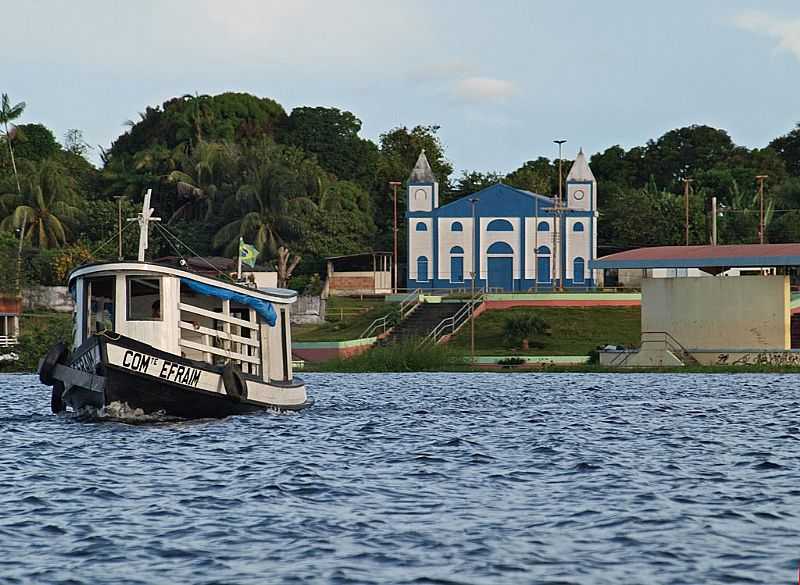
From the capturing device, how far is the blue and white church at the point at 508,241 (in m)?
103

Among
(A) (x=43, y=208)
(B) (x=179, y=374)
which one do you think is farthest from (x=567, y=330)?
(B) (x=179, y=374)

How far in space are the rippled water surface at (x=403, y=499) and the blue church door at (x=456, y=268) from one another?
6527cm

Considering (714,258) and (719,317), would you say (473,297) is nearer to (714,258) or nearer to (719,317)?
(714,258)

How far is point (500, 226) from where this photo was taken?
104 metres

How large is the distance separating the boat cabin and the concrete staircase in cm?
3886

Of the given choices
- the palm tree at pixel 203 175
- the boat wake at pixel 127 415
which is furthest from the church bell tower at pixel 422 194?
the boat wake at pixel 127 415

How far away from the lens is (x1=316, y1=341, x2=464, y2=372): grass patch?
6675cm

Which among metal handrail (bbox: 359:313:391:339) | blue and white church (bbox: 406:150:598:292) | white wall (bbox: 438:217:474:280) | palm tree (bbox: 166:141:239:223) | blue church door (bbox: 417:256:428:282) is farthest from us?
palm tree (bbox: 166:141:239:223)

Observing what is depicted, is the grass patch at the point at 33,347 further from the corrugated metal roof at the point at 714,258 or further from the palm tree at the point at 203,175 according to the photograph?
the palm tree at the point at 203,175

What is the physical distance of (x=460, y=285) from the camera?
103 metres

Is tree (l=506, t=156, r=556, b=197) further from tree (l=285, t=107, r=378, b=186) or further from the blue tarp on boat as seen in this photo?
the blue tarp on boat

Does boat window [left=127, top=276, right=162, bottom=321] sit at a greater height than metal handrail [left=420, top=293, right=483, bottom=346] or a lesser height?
greater

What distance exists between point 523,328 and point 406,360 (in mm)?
11853

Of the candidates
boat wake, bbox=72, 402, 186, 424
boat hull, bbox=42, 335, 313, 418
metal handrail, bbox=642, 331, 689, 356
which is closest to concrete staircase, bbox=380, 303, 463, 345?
metal handrail, bbox=642, 331, 689, 356
